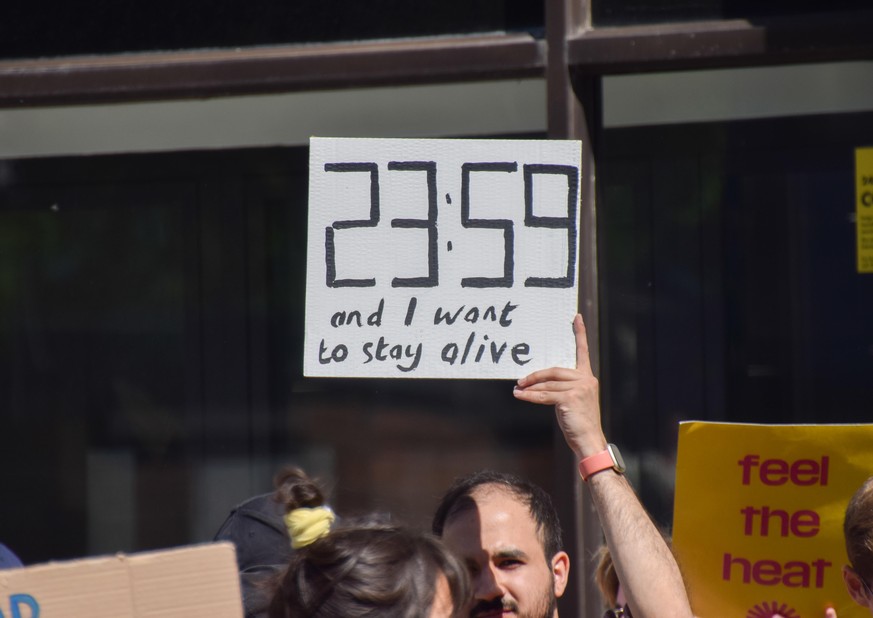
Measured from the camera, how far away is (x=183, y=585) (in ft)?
5.90

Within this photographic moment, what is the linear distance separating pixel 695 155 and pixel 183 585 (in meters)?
2.69

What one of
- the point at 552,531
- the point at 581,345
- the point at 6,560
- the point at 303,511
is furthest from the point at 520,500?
the point at 6,560

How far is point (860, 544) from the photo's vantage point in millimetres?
2062

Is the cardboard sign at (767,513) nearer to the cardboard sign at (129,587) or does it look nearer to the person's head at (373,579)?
the person's head at (373,579)

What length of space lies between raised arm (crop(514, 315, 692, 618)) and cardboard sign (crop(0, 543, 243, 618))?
2.47ft

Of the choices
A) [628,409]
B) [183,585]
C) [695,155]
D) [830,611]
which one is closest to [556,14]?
[695,155]

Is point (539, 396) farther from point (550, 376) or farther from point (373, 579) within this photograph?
point (373, 579)

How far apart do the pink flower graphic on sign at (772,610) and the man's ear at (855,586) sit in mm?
233

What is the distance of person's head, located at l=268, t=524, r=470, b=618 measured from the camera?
65.9 inches

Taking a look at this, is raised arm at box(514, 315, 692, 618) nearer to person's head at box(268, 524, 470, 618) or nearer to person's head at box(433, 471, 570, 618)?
person's head at box(433, 471, 570, 618)

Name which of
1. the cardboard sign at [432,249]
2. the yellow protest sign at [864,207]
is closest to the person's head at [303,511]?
the cardboard sign at [432,249]

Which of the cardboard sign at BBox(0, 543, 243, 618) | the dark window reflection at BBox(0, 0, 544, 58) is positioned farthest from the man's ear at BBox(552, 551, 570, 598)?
the dark window reflection at BBox(0, 0, 544, 58)

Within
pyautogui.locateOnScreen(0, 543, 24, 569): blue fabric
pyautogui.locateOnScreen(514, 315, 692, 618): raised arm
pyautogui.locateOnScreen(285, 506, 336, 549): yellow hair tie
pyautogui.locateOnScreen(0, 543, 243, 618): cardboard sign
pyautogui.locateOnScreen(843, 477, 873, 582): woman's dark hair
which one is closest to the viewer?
pyautogui.locateOnScreen(0, 543, 243, 618): cardboard sign

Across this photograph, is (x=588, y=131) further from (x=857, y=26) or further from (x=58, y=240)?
(x=58, y=240)
